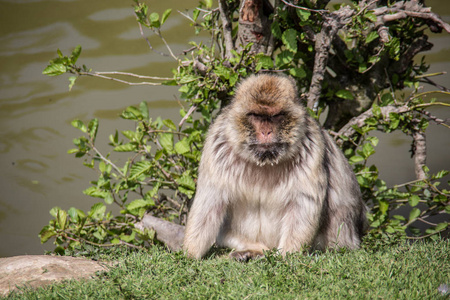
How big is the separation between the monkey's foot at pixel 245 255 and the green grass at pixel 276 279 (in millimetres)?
332

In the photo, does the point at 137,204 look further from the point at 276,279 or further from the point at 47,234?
the point at 276,279

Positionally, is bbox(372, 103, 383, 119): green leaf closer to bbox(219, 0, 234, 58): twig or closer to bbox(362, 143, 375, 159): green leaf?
bbox(362, 143, 375, 159): green leaf

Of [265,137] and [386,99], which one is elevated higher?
[386,99]

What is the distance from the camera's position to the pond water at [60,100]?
6.98 meters

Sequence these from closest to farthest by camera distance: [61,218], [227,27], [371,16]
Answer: [61,218]
[371,16]
[227,27]

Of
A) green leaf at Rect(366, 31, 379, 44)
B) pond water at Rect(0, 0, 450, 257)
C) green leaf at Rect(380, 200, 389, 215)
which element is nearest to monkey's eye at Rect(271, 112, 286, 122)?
green leaf at Rect(366, 31, 379, 44)

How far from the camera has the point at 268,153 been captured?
3902mm

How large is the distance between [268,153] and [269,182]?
1.22ft

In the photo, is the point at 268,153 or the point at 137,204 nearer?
the point at 268,153

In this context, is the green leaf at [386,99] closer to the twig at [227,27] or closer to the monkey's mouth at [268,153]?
the twig at [227,27]

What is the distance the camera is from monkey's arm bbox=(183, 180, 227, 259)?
13.9ft

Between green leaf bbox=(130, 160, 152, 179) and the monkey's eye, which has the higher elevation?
the monkey's eye

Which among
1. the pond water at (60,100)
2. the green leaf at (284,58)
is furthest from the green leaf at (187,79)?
the pond water at (60,100)

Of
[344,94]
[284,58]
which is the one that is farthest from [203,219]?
[344,94]
